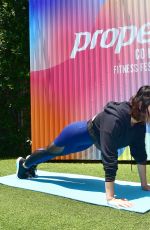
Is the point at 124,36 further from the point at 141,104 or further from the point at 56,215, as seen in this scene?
the point at 56,215

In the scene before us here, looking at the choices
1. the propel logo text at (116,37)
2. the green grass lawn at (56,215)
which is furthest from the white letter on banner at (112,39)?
the green grass lawn at (56,215)

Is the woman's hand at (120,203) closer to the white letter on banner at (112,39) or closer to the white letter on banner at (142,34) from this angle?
the white letter on banner at (142,34)

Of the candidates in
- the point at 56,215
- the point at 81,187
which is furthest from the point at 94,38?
the point at 56,215

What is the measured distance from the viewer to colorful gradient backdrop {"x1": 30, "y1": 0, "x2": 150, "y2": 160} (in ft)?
19.7

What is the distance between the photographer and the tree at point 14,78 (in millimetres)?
7492

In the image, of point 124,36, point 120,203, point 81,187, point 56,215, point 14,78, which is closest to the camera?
point 56,215

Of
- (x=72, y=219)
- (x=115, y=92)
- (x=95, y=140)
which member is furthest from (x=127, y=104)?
(x=115, y=92)

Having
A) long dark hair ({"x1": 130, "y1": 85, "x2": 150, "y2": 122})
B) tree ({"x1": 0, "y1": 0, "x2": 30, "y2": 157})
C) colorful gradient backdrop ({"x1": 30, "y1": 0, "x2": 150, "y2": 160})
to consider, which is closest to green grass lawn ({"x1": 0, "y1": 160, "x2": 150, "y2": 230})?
long dark hair ({"x1": 130, "y1": 85, "x2": 150, "y2": 122})

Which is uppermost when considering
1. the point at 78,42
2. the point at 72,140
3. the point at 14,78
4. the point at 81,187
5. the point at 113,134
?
the point at 78,42

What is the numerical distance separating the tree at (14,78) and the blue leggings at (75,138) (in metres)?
3.79

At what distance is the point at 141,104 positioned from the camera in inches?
121

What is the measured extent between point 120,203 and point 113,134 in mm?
536

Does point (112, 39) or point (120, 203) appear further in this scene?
point (112, 39)

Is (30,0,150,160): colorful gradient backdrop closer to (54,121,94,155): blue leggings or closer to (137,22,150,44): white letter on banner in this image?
(137,22,150,44): white letter on banner
